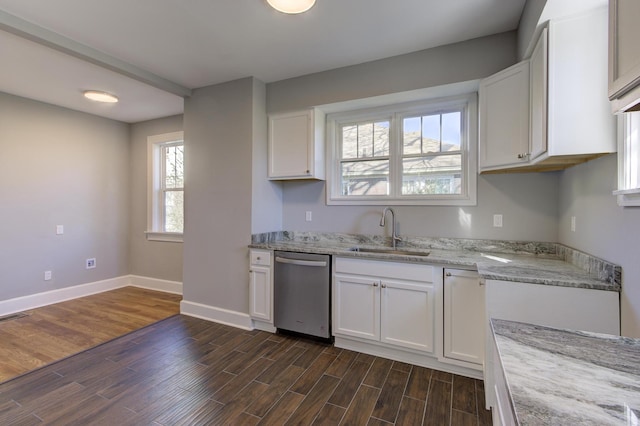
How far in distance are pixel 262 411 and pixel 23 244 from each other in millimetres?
3979

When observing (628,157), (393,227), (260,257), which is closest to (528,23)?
(628,157)

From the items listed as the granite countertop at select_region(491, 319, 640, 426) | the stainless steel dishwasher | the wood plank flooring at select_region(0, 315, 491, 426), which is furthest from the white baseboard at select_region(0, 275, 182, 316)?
the granite countertop at select_region(491, 319, 640, 426)

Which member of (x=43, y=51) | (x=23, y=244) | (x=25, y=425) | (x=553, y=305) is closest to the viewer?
(x=553, y=305)

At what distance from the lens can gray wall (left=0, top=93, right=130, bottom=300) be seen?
3.54 meters

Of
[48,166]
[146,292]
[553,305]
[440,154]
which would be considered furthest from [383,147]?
[48,166]

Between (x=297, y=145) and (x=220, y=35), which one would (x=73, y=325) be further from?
(x=220, y=35)

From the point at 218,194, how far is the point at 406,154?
2.14m

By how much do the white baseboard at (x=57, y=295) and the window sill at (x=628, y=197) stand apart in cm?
576

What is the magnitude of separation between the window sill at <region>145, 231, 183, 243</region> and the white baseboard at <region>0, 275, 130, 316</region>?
0.88 m

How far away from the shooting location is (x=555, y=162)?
1.88 metres

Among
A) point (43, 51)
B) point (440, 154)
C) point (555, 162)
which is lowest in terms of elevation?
point (555, 162)

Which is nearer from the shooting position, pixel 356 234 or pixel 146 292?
pixel 356 234

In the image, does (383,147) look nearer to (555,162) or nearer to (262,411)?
(555,162)

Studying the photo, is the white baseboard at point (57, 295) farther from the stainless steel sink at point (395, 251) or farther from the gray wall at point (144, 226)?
the stainless steel sink at point (395, 251)
